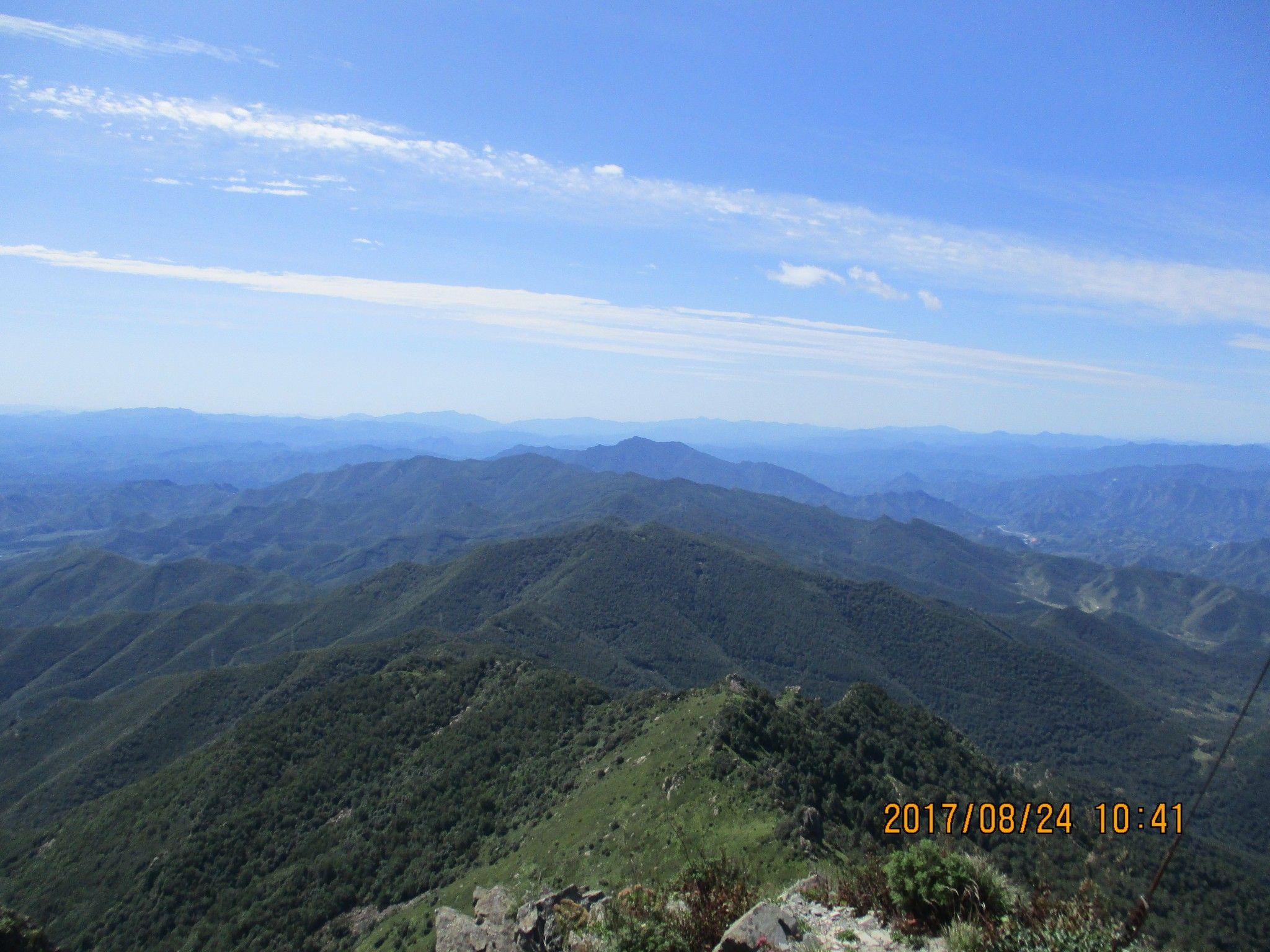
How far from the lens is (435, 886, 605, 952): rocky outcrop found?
679 inches

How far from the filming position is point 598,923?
44.7ft

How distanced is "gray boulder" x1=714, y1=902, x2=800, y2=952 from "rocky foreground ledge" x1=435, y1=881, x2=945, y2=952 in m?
0.01

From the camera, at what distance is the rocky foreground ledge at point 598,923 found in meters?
12.1

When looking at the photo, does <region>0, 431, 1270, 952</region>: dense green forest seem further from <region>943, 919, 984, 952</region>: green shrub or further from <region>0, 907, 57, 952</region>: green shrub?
<region>943, 919, 984, 952</region>: green shrub

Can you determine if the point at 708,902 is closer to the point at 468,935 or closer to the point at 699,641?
the point at 468,935

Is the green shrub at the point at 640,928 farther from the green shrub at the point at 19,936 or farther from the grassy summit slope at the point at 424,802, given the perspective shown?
the green shrub at the point at 19,936

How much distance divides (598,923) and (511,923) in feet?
26.7

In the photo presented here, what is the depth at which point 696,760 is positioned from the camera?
37.5 metres

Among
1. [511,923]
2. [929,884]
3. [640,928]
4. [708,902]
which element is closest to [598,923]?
[640,928]

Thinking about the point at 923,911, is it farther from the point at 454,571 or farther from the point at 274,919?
the point at 454,571

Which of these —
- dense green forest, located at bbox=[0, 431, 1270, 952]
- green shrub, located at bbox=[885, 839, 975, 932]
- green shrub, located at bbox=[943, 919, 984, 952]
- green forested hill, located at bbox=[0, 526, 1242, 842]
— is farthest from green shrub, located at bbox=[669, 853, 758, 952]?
green forested hill, located at bbox=[0, 526, 1242, 842]

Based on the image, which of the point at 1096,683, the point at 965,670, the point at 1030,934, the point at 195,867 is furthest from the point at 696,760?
the point at 1096,683

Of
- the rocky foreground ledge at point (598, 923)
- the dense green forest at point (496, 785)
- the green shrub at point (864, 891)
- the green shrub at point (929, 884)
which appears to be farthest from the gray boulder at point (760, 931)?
the dense green forest at point (496, 785)

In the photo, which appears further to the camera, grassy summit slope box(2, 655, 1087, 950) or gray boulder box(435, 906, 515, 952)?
grassy summit slope box(2, 655, 1087, 950)
